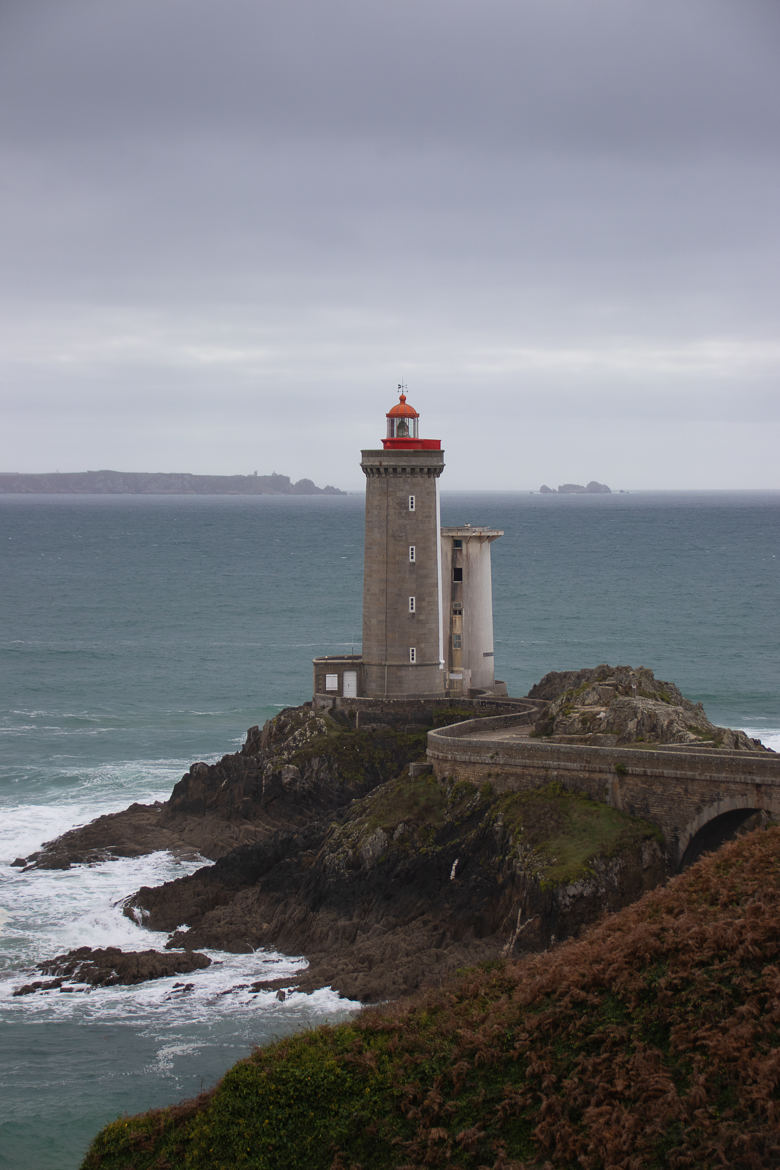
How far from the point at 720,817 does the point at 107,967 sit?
51.7 ft

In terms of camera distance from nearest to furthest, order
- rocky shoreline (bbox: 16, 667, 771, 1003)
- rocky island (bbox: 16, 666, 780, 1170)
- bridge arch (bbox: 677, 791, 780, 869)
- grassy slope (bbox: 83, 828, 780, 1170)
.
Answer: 1. grassy slope (bbox: 83, 828, 780, 1170)
2. rocky island (bbox: 16, 666, 780, 1170)
3. rocky shoreline (bbox: 16, 667, 771, 1003)
4. bridge arch (bbox: 677, 791, 780, 869)

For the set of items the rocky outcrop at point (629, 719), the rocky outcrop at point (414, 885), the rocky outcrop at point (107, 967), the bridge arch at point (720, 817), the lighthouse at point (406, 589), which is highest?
the lighthouse at point (406, 589)

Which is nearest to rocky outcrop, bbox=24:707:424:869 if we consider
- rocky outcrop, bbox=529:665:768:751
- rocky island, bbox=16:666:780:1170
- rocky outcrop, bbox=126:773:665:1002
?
rocky island, bbox=16:666:780:1170

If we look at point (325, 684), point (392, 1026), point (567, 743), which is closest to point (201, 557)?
point (325, 684)

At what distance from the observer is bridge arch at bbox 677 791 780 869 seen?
34500mm

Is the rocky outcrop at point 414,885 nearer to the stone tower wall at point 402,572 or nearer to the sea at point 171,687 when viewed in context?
the sea at point 171,687

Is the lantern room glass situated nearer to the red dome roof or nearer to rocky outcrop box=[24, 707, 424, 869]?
the red dome roof

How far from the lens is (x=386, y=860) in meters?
38.3

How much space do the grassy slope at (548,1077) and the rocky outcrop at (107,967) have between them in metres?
12.0

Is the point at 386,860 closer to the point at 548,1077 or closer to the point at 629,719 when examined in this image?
the point at 629,719

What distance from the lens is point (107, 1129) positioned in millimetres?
23359

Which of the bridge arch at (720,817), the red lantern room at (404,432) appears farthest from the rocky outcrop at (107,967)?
the red lantern room at (404,432)

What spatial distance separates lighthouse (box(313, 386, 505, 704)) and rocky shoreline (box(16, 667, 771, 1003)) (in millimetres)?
3353

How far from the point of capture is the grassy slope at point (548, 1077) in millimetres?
20203
